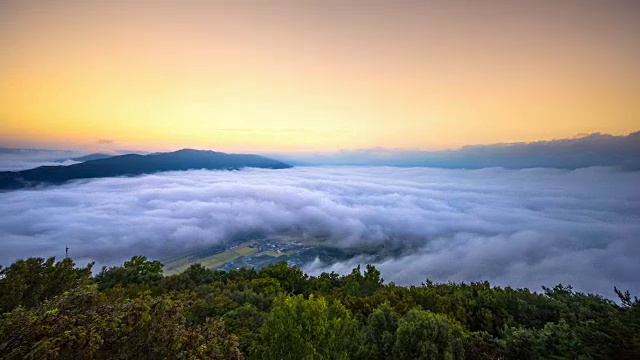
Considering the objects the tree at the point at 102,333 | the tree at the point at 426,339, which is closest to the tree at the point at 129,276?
the tree at the point at 426,339

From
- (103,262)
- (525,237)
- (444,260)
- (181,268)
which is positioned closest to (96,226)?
(103,262)

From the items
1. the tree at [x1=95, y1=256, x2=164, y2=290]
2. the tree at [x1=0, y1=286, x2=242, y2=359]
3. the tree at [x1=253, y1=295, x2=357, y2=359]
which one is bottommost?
the tree at [x1=95, y1=256, x2=164, y2=290]

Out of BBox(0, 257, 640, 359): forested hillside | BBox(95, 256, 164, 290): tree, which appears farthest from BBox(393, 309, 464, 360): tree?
BBox(95, 256, 164, 290): tree

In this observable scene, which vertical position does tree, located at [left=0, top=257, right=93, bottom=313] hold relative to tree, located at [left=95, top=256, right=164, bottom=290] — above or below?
above

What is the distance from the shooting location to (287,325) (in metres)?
13.2

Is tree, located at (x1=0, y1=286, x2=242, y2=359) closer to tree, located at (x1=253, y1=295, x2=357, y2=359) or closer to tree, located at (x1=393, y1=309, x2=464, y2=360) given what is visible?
tree, located at (x1=253, y1=295, x2=357, y2=359)

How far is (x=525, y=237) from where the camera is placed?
147 m

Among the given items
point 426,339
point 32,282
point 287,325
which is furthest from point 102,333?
point 426,339

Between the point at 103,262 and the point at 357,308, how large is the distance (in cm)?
14125

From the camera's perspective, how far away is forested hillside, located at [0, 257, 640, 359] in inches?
301

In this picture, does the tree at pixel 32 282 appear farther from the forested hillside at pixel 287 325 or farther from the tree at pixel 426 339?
the tree at pixel 426 339

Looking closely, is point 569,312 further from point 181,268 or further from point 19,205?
point 19,205

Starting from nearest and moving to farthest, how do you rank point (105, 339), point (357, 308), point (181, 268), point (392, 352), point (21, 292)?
1. point (105, 339)
2. point (21, 292)
3. point (392, 352)
4. point (357, 308)
5. point (181, 268)

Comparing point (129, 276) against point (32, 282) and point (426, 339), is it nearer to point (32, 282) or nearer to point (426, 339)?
point (32, 282)
